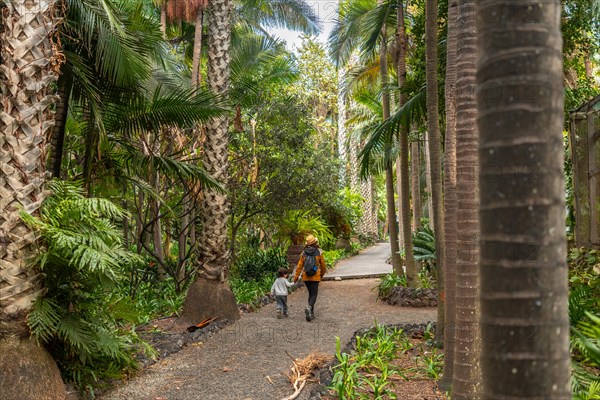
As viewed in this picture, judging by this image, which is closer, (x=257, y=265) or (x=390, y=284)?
(x=390, y=284)

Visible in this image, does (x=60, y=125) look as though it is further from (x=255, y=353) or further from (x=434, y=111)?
(x=434, y=111)

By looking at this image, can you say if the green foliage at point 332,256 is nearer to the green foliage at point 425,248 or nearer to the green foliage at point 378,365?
the green foliage at point 425,248

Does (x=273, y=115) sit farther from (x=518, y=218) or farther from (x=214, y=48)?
(x=518, y=218)

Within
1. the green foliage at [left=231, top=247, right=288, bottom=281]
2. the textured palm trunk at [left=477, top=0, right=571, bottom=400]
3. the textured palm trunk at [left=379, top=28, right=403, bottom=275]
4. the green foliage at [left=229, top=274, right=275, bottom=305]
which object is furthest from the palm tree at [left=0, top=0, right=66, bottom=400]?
the green foliage at [left=231, top=247, right=288, bottom=281]

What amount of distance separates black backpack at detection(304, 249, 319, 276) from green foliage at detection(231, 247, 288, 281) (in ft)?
16.7

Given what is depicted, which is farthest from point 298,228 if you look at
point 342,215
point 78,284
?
point 78,284

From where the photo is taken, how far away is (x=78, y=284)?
5.35 m

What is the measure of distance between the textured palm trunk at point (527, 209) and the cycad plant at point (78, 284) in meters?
3.77

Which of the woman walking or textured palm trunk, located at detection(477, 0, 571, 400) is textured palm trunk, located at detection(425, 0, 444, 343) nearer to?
the woman walking

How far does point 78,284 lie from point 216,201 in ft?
14.1

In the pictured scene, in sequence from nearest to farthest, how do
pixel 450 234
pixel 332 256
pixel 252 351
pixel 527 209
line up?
pixel 527 209
pixel 450 234
pixel 252 351
pixel 332 256

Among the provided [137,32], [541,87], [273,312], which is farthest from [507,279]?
[273,312]

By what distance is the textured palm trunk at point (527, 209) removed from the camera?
1.40 meters

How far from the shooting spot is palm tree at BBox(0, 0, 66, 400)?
15.7 ft
